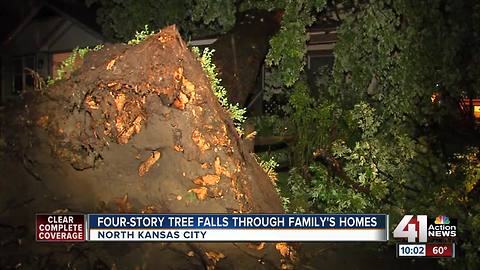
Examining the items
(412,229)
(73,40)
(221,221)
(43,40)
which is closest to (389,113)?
(412,229)

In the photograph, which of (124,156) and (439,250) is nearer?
(124,156)

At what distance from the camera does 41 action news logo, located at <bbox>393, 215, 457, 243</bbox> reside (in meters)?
5.21

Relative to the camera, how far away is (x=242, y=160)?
5.42m

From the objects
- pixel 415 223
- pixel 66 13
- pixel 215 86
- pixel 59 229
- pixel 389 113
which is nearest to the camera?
pixel 59 229

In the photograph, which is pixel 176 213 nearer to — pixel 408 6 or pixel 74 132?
pixel 74 132

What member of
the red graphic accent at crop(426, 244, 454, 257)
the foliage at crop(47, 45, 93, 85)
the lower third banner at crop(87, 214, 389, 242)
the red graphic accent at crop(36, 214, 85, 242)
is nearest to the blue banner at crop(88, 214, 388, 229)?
the lower third banner at crop(87, 214, 389, 242)

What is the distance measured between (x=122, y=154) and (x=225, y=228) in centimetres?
112

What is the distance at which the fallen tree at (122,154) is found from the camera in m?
4.93

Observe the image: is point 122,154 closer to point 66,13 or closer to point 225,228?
point 225,228

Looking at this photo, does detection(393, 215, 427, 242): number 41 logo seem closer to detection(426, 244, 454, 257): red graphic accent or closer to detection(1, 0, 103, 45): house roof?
detection(426, 244, 454, 257): red graphic accent

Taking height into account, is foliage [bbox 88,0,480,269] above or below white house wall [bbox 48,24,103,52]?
below

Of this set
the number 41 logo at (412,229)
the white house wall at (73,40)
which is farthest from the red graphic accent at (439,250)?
the white house wall at (73,40)

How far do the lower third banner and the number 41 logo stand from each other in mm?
435

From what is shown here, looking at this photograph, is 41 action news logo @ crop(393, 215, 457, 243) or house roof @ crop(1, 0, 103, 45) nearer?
41 action news logo @ crop(393, 215, 457, 243)
